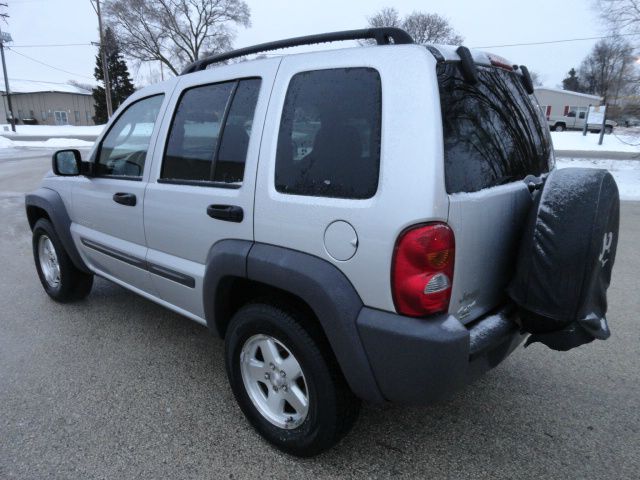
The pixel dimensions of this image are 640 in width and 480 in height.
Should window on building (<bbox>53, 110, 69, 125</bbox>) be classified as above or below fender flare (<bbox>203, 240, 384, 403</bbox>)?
above

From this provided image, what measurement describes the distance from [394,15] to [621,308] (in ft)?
139

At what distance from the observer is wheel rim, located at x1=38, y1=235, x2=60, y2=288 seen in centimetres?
419

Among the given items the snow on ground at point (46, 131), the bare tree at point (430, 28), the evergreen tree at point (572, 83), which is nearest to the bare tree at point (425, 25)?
the bare tree at point (430, 28)

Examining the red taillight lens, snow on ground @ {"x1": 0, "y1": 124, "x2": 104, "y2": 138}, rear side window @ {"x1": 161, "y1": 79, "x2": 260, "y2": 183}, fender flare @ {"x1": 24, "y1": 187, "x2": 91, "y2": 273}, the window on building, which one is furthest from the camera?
the window on building

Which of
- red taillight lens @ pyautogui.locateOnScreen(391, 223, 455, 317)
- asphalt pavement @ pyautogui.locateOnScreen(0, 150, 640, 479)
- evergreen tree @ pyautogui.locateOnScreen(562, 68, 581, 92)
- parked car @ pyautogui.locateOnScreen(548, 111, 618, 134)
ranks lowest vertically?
asphalt pavement @ pyautogui.locateOnScreen(0, 150, 640, 479)

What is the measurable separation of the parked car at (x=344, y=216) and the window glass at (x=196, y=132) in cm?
1

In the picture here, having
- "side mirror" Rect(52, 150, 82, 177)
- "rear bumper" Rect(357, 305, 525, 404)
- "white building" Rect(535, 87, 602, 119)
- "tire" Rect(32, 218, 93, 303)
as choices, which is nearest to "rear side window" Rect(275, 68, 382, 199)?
"rear bumper" Rect(357, 305, 525, 404)

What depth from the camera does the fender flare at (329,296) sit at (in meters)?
1.87

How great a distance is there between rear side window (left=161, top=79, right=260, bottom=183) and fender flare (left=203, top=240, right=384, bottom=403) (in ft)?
1.64

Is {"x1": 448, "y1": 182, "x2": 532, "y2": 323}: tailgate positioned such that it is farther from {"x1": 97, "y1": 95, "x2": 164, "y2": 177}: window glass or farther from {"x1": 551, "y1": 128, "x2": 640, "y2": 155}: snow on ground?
{"x1": 551, "y1": 128, "x2": 640, "y2": 155}: snow on ground

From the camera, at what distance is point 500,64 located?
2.31 m

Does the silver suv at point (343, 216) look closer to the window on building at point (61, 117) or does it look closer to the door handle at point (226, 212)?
the door handle at point (226, 212)

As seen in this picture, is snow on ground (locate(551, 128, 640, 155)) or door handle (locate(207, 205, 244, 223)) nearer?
door handle (locate(207, 205, 244, 223))

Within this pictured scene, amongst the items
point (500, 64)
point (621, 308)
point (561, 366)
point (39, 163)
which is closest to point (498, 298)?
point (500, 64)
